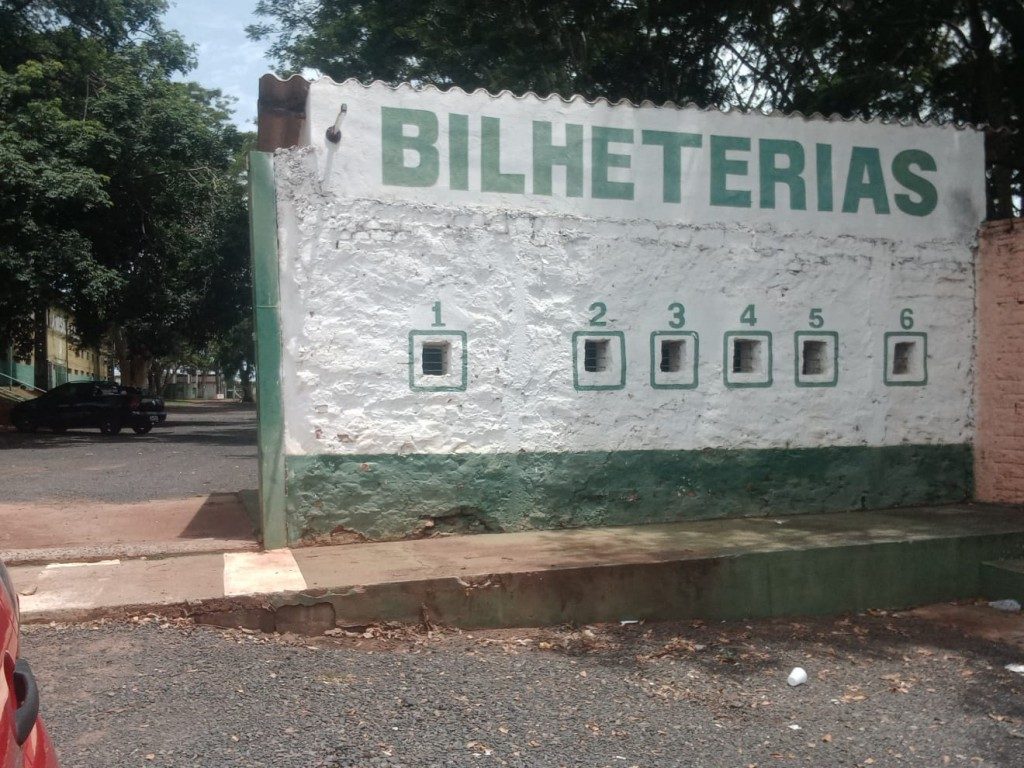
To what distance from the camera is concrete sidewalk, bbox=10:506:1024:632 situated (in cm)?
552

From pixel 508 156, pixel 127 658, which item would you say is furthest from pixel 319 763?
pixel 508 156

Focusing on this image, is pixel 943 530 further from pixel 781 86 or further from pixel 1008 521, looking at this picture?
→ pixel 781 86

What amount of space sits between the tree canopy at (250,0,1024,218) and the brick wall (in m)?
2.93

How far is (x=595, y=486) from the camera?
744 cm

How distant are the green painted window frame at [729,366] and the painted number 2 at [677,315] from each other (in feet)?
1.36

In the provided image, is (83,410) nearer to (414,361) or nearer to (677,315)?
(414,361)

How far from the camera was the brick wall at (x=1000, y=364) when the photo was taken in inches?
324

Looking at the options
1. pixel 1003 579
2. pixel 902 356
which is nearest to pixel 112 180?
pixel 902 356

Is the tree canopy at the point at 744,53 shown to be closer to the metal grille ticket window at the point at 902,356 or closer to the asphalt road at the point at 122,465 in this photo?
the metal grille ticket window at the point at 902,356

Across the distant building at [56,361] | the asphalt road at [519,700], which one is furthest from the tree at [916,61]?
the distant building at [56,361]

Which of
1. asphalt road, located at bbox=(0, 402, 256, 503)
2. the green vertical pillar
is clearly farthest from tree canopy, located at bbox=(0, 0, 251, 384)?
the green vertical pillar

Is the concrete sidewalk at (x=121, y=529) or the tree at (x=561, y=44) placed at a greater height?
the tree at (x=561, y=44)

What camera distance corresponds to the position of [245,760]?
12.4 ft

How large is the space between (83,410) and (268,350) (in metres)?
19.3
